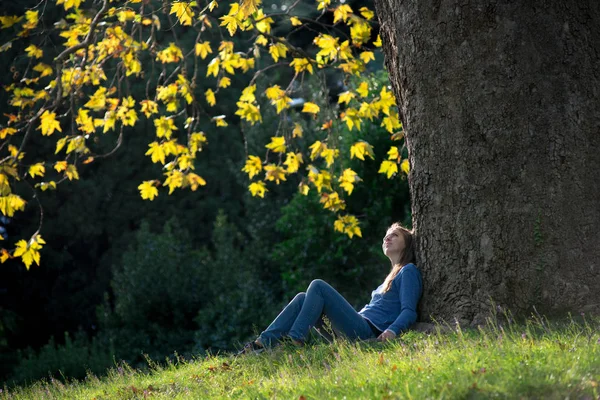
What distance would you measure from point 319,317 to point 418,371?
2.47 meters

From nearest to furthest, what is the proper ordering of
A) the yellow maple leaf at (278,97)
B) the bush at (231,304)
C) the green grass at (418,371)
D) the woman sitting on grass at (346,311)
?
the green grass at (418,371) → the woman sitting on grass at (346,311) → the yellow maple leaf at (278,97) → the bush at (231,304)

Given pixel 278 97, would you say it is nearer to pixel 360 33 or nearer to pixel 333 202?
pixel 360 33

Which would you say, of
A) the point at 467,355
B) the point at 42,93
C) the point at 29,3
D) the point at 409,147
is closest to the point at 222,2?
the point at 29,3

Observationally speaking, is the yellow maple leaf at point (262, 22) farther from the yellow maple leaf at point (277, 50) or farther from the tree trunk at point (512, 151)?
the tree trunk at point (512, 151)

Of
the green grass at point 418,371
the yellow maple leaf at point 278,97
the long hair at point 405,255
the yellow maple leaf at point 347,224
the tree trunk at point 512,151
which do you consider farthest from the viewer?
the yellow maple leaf at point 347,224

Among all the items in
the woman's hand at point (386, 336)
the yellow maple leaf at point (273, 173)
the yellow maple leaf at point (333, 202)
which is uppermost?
the yellow maple leaf at point (273, 173)

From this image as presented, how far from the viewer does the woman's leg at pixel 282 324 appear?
6.88 metres

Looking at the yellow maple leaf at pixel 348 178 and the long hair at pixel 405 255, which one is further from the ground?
the yellow maple leaf at pixel 348 178

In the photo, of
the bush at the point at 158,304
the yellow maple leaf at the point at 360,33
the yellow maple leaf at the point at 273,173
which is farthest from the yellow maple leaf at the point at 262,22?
the bush at the point at 158,304

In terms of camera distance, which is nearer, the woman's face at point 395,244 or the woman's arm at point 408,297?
the woman's arm at point 408,297

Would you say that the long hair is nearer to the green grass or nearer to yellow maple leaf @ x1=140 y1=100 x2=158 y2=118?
the green grass

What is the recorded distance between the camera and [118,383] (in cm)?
707

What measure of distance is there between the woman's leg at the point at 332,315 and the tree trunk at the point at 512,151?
2.56ft

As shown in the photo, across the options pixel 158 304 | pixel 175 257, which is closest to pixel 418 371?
pixel 158 304
